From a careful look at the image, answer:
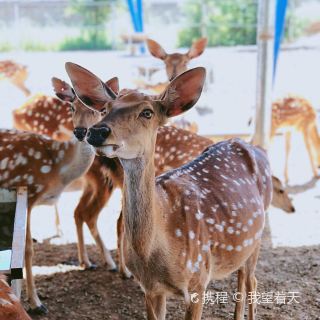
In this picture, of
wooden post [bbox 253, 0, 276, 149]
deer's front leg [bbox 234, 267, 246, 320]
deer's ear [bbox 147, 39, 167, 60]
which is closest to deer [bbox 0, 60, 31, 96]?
deer's ear [bbox 147, 39, 167, 60]

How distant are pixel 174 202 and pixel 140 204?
324mm

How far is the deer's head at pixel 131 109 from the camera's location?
2297 millimetres

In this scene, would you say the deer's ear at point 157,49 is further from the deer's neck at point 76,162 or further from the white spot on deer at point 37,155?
A: the white spot on deer at point 37,155

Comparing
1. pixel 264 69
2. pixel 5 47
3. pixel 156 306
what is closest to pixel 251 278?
pixel 156 306

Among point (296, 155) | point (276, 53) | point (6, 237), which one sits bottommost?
point (296, 155)

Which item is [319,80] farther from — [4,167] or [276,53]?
[4,167]

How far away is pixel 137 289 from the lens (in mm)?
4039

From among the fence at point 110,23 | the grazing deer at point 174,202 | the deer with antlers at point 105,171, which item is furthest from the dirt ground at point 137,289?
the fence at point 110,23

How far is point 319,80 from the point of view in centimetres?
1172

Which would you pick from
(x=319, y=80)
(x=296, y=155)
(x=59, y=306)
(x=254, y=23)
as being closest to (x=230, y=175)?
(x=59, y=306)

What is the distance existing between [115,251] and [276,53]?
2.83m

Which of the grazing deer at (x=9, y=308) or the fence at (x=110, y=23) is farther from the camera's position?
the fence at (x=110, y=23)

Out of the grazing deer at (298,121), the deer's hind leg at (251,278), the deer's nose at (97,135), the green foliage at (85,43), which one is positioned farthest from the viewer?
the green foliage at (85,43)

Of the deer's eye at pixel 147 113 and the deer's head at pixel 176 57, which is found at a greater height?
the deer's eye at pixel 147 113
